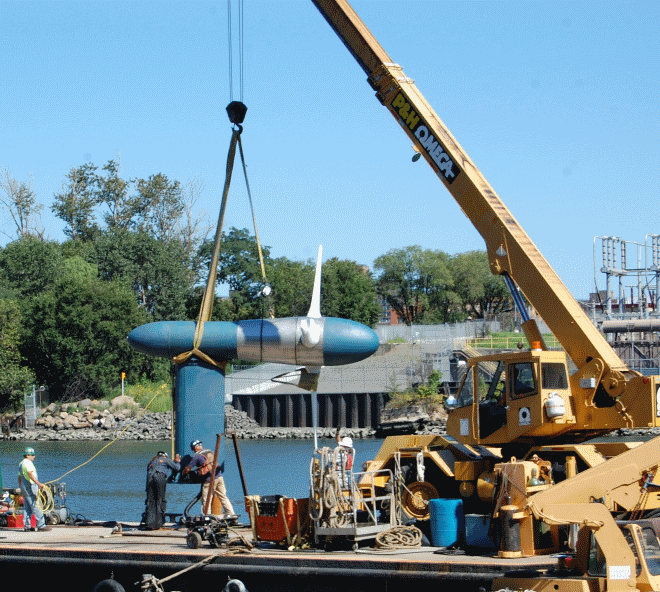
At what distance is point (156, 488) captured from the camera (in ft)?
51.1

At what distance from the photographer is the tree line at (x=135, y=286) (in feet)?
206

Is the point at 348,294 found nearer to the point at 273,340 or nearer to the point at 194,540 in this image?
the point at 273,340

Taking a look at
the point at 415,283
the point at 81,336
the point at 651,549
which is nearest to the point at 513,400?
the point at 651,549

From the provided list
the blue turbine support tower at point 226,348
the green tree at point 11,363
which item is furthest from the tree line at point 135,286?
the blue turbine support tower at point 226,348

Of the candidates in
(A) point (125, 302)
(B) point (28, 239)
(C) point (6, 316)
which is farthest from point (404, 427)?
(B) point (28, 239)

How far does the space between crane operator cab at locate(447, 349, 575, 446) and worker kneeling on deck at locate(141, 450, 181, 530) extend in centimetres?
456

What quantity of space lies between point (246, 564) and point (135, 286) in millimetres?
63832

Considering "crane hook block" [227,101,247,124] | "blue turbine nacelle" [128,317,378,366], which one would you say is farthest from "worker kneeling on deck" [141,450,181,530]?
"crane hook block" [227,101,247,124]

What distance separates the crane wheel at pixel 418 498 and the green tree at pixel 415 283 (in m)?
Answer: 72.4

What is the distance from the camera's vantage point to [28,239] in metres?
74.5

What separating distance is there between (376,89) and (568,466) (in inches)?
268

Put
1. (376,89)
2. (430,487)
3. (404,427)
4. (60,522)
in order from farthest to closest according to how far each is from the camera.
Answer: (404,427)
(60,522)
(376,89)
(430,487)

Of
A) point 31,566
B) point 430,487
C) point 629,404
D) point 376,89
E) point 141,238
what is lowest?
point 31,566

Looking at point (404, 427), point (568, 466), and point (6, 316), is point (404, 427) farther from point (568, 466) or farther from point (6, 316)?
point (568, 466)
